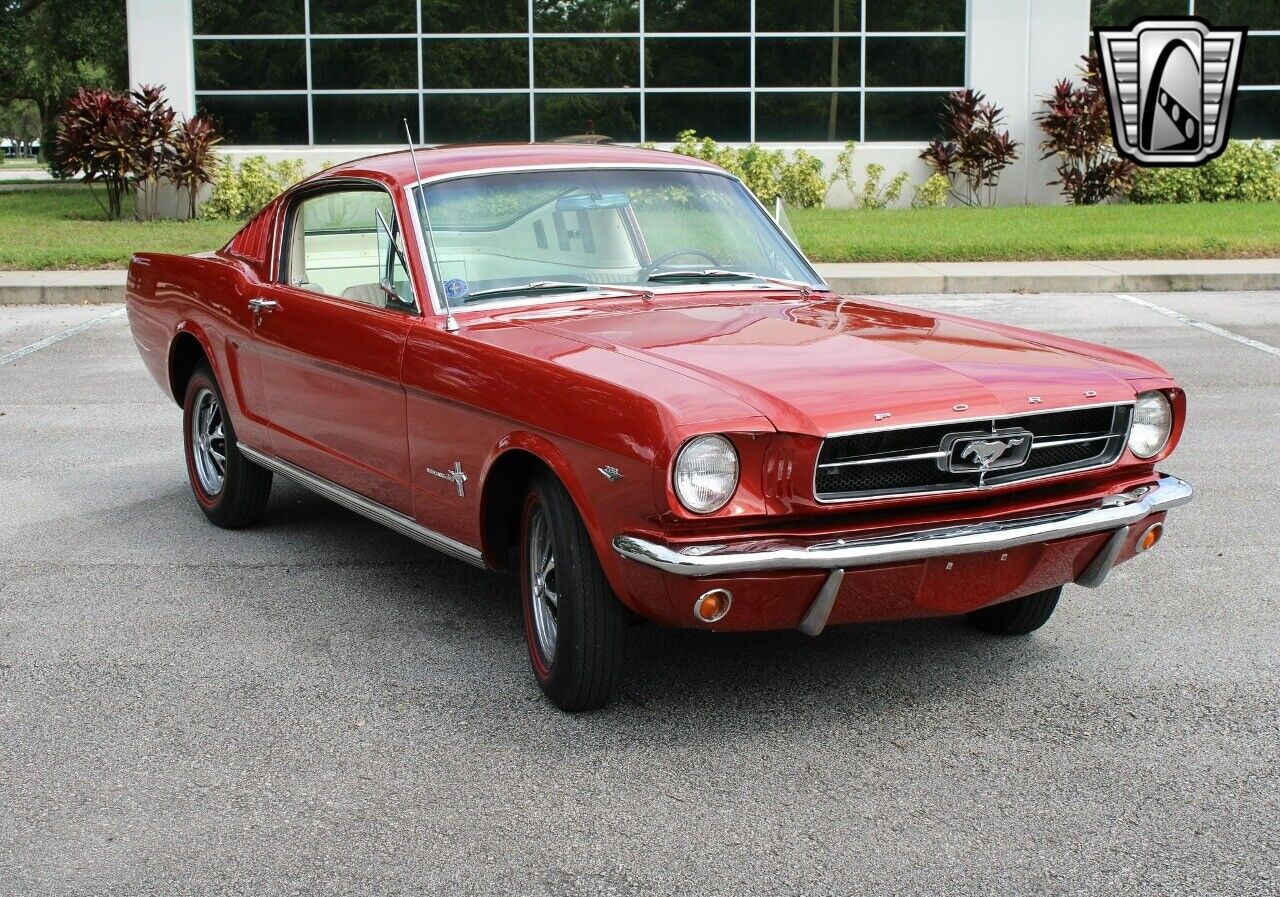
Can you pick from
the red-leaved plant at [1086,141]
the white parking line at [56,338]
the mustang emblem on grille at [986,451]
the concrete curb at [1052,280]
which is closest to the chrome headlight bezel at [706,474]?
the mustang emblem on grille at [986,451]

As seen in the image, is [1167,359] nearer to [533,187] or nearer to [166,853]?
[533,187]

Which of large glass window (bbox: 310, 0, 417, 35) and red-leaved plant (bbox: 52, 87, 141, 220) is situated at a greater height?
large glass window (bbox: 310, 0, 417, 35)

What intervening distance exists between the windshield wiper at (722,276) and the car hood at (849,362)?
0.23 metres

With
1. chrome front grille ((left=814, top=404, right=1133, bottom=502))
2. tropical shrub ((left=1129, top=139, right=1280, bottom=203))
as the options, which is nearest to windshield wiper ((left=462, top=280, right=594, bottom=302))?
chrome front grille ((left=814, top=404, right=1133, bottom=502))

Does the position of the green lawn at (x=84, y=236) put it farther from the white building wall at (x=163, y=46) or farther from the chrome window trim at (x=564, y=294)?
the chrome window trim at (x=564, y=294)

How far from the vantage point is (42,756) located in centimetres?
435

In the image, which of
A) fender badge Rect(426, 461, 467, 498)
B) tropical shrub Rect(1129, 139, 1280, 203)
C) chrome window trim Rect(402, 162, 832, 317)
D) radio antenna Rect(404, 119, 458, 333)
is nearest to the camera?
fender badge Rect(426, 461, 467, 498)

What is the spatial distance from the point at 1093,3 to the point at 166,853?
24.8 m

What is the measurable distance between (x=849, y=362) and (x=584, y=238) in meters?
1.42

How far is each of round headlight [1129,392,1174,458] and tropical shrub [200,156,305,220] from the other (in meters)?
20.0

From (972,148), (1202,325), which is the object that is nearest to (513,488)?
(1202,325)

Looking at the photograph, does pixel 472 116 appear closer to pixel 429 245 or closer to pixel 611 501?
pixel 429 245

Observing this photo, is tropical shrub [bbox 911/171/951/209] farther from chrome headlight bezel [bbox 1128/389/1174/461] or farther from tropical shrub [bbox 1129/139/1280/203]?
chrome headlight bezel [bbox 1128/389/1174/461]

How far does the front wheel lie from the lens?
436 cm
